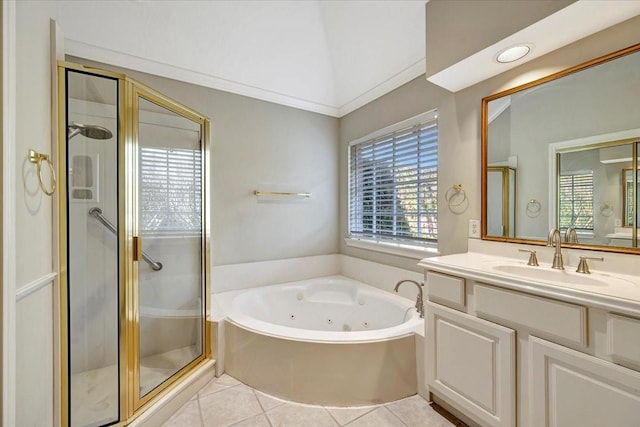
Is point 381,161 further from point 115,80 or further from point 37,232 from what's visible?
point 37,232

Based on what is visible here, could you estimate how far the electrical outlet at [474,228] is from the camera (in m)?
1.77

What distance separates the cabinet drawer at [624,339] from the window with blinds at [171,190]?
225 centimetres

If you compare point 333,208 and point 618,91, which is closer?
point 618,91

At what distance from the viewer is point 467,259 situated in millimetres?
1603

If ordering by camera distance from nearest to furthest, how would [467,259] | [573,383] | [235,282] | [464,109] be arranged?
[573,383], [467,259], [464,109], [235,282]

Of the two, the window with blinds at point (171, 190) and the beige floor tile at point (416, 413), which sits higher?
the window with blinds at point (171, 190)

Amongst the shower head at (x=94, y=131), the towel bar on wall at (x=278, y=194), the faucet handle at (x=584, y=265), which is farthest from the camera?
the towel bar on wall at (x=278, y=194)

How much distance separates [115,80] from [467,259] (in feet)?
7.10

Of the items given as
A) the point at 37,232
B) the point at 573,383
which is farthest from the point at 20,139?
the point at 573,383

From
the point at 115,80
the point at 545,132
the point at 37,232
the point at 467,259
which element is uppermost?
the point at 115,80

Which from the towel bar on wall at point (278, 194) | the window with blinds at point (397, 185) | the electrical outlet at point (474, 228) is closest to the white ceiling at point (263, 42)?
the window with blinds at point (397, 185)

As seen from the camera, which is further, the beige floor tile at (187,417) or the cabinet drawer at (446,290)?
the beige floor tile at (187,417)

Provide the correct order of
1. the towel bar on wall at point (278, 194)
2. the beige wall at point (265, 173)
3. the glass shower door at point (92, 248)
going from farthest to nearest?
the towel bar on wall at point (278, 194), the beige wall at point (265, 173), the glass shower door at point (92, 248)

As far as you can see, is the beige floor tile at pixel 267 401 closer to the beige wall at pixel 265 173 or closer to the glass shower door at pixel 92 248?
the glass shower door at pixel 92 248
